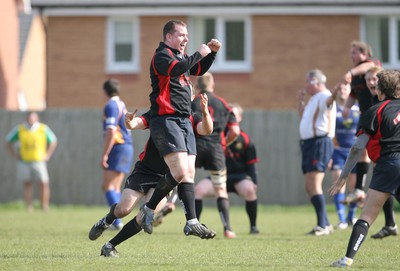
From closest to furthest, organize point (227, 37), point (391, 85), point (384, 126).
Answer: point (384, 126), point (391, 85), point (227, 37)

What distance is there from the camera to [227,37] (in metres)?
26.9

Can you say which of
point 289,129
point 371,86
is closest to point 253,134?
point 289,129

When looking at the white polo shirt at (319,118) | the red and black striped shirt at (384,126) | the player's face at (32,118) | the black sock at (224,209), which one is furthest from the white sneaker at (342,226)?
the player's face at (32,118)

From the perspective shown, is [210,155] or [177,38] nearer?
[177,38]

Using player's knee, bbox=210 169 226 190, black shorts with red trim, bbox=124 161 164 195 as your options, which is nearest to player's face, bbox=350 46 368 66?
player's knee, bbox=210 169 226 190

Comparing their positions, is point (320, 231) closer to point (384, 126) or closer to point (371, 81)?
point (371, 81)

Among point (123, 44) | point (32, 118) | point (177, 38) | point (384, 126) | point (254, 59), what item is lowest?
point (32, 118)

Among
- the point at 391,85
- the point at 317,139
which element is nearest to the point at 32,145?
the point at 317,139

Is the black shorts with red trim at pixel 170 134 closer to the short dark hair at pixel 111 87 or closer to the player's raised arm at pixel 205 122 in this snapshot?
the player's raised arm at pixel 205 122

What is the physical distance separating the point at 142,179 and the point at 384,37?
61.1 ft

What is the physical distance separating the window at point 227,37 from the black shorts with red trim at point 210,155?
13.8 meters

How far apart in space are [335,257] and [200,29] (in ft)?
57.8

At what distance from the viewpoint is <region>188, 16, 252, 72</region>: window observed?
87.8ft

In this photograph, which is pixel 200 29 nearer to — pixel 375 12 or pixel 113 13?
pixel 113 13
